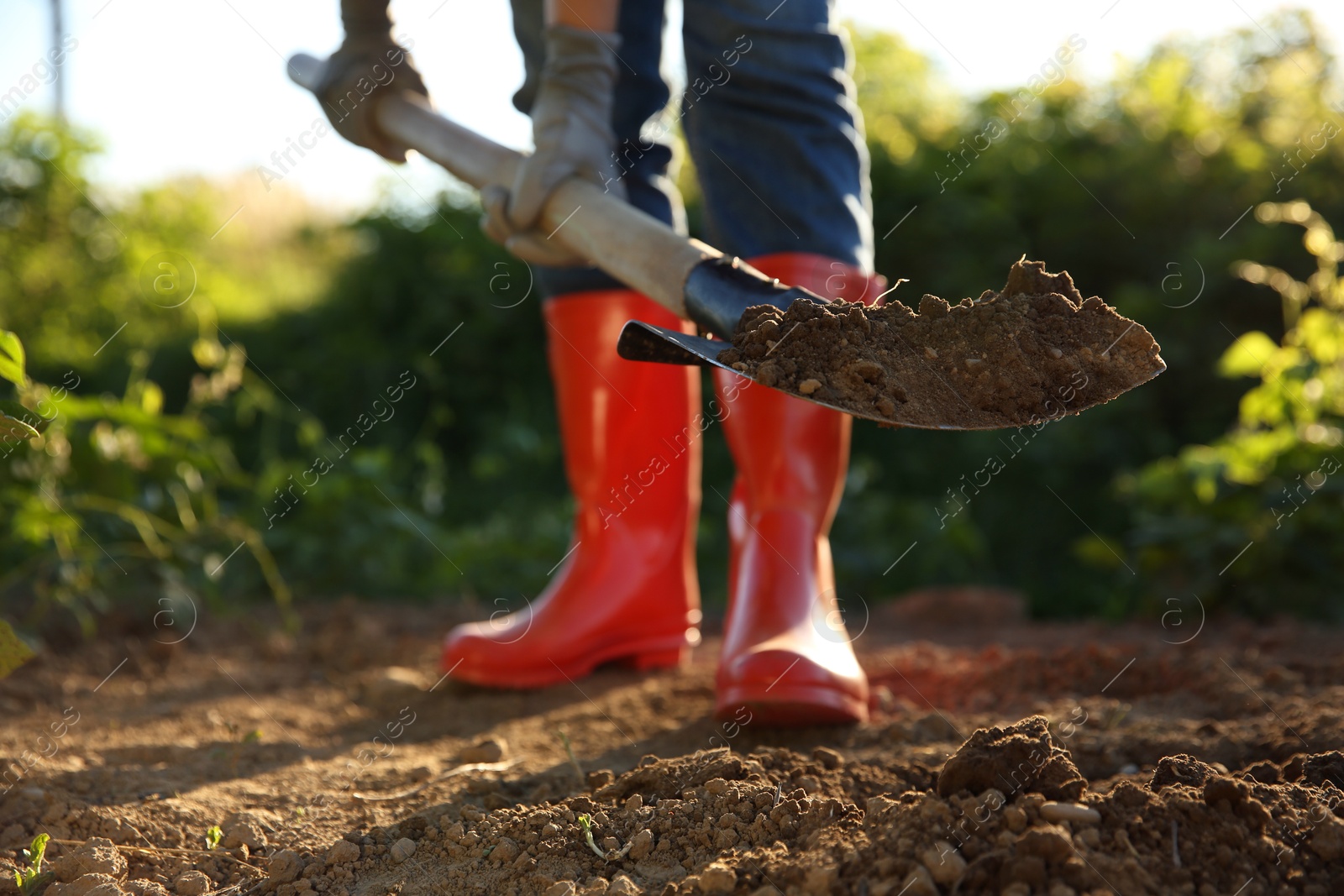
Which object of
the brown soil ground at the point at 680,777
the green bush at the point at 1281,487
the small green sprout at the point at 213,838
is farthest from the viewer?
the green bush at the point at 1281,487

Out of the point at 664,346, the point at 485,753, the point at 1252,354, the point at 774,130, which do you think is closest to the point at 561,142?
the point at 774,130

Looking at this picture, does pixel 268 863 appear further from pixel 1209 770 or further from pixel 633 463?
pixel 633 463

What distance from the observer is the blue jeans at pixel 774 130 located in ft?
4.95

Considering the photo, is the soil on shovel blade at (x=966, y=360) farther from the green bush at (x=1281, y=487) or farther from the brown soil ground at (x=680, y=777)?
the green bush at (x=1281, y=487)

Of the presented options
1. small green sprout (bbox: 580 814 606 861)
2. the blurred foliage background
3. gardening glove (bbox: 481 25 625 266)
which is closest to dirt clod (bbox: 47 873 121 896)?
small green sprout (bbox: 580 814 606 861)

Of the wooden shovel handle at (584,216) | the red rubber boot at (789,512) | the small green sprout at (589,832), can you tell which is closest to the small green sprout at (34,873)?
the small green sprout at (589,832)


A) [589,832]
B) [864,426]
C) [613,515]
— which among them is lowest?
[589,832]

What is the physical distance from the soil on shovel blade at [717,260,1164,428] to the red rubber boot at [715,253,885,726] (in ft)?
1.25

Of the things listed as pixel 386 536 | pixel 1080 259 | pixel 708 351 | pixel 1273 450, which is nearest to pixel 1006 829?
pixel 708 351

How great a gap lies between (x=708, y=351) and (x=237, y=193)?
7446 mm

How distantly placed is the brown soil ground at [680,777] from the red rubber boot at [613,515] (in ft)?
0.22

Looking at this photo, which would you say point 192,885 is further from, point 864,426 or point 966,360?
point 864,426

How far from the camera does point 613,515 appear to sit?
186 cm

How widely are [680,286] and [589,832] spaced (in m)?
0.64
